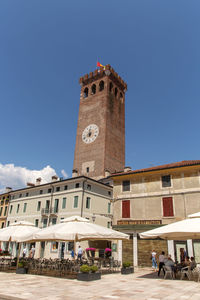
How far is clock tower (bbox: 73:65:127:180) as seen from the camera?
44.2 m

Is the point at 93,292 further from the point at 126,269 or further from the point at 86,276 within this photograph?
the point at 126,269

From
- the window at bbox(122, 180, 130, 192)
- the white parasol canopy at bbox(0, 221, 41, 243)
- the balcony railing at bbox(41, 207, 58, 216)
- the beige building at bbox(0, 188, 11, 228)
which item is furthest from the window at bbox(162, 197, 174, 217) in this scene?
the beige building at bbox(0, 188, 11, 228)

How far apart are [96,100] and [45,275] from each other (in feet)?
137

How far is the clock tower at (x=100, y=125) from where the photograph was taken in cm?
4420

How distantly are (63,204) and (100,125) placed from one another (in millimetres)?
20532

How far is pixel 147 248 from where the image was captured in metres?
19.5

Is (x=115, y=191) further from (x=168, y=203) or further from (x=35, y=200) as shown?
(x=35, y=200)

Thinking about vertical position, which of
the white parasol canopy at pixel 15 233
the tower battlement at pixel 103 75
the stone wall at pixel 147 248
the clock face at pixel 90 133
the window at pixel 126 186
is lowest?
the stone wall at pixel 147 248

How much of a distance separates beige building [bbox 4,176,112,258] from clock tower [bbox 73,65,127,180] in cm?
913

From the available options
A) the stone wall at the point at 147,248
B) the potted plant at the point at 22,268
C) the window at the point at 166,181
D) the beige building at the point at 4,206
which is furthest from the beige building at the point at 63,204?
the potted plant at the point at 22,268

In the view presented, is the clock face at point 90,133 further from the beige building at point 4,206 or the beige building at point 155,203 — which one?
the beige building at point 155,203

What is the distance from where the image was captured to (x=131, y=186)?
22.3 metres

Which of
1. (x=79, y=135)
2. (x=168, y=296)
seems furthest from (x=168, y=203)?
(x=79, y=135)

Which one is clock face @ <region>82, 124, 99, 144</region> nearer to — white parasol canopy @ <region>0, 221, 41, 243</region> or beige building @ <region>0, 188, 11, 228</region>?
beige building @ <region>0, 188, 11, 228</region>
